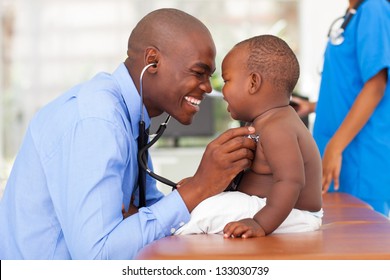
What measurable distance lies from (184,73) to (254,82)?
17cm

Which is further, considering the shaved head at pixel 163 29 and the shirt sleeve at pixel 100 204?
the shaved head at pixel 163 29

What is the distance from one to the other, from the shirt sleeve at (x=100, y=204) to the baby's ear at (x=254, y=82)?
1.10ft

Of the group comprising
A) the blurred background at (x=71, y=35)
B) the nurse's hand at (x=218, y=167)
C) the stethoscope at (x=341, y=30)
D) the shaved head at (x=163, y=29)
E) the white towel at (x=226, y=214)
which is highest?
the shaved head at (x=163, y=29)

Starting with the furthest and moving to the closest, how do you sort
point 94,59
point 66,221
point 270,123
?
point 94,59
point 270,123
point 66,221

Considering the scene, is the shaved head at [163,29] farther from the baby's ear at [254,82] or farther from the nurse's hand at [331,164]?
the nurse's hand at [331,164]

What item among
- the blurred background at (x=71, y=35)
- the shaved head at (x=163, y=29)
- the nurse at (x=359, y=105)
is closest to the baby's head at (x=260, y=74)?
the shaved head at (x=163, y=29)

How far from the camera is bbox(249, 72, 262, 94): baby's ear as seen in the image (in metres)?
1.61

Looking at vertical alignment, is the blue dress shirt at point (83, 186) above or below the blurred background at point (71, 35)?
above

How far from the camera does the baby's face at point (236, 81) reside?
64.6 inches

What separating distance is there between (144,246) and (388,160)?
130cm

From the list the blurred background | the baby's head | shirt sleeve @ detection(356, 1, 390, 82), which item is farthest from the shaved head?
the blurred background

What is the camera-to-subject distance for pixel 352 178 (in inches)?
97.4
